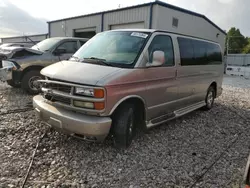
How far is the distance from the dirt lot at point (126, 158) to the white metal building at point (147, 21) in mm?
9212

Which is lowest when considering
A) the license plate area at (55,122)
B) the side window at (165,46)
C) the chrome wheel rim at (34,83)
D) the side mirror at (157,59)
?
the license plate area at (55,122)

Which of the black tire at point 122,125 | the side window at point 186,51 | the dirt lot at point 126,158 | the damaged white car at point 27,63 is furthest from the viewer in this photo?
the damaged white car at point 27,63

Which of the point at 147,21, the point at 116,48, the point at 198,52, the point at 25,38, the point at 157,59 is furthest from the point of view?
the point at 25,38

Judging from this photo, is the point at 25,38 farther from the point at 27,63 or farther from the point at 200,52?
the point at 200,52

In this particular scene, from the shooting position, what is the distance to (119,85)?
3.48 metres

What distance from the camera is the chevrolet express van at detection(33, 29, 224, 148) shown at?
3340 mm

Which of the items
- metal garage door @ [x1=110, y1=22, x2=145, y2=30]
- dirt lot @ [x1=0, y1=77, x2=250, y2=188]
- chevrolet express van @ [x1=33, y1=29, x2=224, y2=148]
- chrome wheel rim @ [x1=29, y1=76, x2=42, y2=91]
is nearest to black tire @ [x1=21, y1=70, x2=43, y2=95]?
chrome wheel rim @ [x1=29, y1=76, x2=42, y2=91]

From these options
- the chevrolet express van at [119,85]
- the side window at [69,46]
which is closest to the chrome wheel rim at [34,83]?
the side window at [69,46]

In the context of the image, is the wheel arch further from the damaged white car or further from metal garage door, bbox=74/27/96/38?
metal garage door, bbox=74/27/96/38

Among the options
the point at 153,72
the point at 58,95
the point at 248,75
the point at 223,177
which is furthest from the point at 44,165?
the point at 248,75

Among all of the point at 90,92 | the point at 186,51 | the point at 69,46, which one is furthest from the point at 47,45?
the point at 90,92

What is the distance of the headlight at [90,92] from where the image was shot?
3258 millimetres

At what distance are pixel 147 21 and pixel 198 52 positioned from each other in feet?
26.6

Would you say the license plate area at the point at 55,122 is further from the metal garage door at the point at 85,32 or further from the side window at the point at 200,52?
the metal garage door at the point at 85,32
